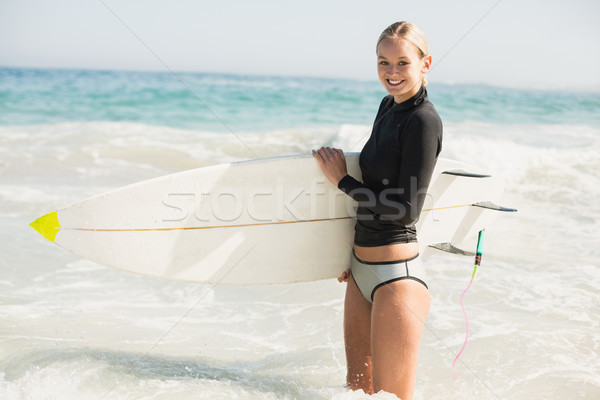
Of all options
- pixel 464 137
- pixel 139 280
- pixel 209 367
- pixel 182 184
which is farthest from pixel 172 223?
pixel 464 137

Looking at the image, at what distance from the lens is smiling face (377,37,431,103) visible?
6.18 ft

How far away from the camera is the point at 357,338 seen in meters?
2.20

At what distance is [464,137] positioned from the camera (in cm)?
Result: 1109

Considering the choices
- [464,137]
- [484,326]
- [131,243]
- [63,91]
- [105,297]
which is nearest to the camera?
[131,243]

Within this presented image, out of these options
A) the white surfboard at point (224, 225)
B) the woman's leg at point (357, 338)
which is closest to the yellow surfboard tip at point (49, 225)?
the white surfboard at point (224, 225)

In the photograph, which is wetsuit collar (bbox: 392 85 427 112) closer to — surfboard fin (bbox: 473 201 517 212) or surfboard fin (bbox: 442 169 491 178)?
surfboard fin (bbox: 442 169 491 178)

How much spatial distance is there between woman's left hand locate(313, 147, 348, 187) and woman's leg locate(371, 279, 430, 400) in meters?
0.50

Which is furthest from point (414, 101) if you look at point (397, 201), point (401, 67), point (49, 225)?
point (49, 225)

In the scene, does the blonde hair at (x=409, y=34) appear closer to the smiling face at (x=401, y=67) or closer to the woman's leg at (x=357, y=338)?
the smiling face at (x=401, y=67)

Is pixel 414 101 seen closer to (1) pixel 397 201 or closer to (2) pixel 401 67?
(2) pixel 401 67

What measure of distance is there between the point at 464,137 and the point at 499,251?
6.71 m

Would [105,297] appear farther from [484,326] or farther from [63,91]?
[63,91]

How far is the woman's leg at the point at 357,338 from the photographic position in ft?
7.11

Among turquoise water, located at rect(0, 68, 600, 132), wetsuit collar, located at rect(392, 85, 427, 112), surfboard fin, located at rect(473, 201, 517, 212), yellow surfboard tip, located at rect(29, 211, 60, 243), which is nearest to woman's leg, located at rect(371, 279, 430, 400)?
wetsuit collar, located at rect(392, 85, 427, 112)
